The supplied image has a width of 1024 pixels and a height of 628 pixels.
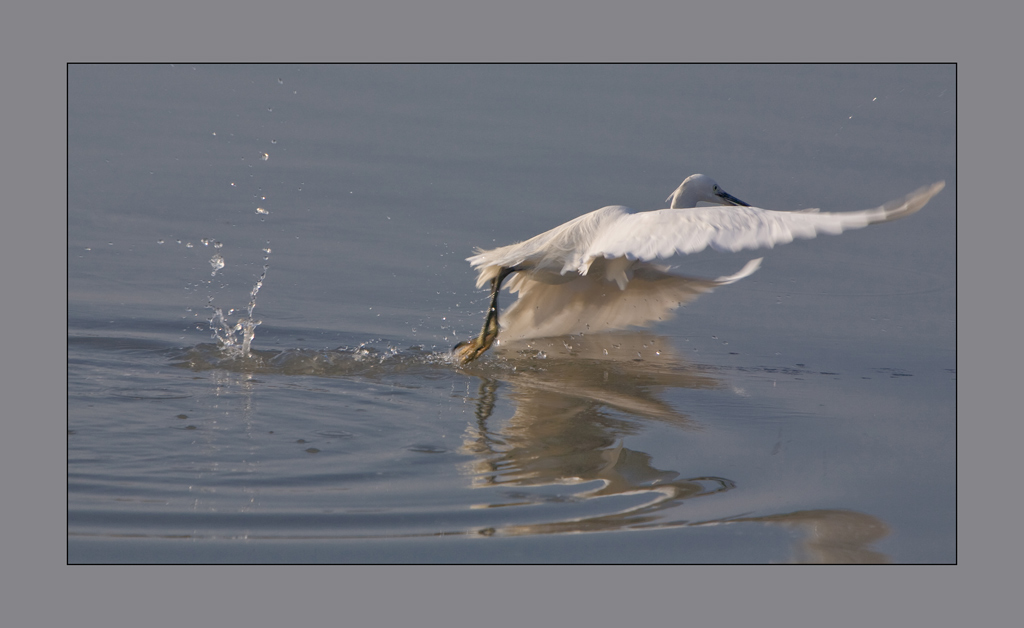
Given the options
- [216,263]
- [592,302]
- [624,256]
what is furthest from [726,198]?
[216,263]

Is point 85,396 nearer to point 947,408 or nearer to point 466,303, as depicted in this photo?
point 466,303

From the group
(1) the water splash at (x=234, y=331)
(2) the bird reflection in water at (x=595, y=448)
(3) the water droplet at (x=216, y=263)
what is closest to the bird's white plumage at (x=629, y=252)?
(2) the bird reflection in water at (x=595, y=448)

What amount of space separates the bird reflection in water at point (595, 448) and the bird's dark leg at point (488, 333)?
0.12 m

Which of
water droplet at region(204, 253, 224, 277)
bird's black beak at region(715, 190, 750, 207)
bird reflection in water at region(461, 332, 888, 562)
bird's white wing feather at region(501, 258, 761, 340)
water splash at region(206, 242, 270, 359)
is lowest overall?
bird reflection in water at region(461, 332, 888, 562)

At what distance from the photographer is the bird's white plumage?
15.6ft

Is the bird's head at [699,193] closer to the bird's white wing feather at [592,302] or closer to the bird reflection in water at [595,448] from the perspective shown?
the bird's white wing feather at [592,302]

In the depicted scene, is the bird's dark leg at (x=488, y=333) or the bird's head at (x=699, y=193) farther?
the bird's head at (x=699, y=193)

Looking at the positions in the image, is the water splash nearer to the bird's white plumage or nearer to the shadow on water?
the shadow on water

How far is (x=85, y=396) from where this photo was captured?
5320 millimetres

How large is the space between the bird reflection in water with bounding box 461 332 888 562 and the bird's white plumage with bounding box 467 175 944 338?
0.32m

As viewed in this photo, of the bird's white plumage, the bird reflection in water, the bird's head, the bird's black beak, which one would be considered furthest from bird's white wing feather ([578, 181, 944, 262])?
the bird's black beak

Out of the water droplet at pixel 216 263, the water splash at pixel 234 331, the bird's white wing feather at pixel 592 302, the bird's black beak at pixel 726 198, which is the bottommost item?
the water splash at pixel 234 331

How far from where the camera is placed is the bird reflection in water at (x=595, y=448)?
4.11 metres

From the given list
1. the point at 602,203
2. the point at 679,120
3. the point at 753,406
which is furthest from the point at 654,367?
the point at 679,120
